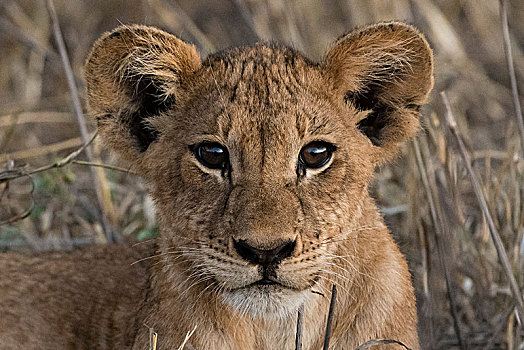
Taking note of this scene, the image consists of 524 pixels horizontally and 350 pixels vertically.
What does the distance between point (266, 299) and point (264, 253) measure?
0.24 meters

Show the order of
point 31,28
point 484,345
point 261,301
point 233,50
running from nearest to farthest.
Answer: point 261,301 < point 233,50 < point 484,345 < point 31,28

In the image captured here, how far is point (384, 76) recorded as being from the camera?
3854 mm

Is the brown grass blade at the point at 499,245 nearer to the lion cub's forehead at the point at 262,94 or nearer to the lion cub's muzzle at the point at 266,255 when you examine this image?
the lion cub's forehead at the point at 262,94

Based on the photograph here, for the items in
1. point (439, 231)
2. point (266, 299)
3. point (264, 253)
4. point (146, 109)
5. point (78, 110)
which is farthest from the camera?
point (78, 110)

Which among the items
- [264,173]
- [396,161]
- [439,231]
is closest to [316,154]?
[264,173]

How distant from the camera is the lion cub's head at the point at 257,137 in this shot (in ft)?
10.6

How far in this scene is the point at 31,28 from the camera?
8734mm

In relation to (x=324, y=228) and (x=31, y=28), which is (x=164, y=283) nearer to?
(x=324, y=228)

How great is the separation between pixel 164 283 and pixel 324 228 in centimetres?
83

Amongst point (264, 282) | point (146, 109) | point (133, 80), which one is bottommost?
point (264, 282)

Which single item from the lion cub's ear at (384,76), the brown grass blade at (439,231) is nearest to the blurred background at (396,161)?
the brown grass blade at (439,231)

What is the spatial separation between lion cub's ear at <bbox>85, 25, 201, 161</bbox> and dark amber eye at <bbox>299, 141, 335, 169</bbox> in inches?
28.3

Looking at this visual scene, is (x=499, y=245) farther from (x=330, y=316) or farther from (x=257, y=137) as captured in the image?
(x=257, y=137)

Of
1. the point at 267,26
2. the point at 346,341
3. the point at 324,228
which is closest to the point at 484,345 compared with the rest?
the point at 346,341
